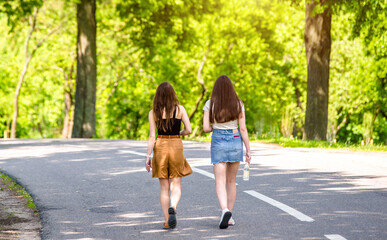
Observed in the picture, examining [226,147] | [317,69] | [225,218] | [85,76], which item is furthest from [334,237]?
[85,76]

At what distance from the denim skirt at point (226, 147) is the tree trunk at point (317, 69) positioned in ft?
46.3

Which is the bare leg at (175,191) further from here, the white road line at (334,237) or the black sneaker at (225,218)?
the white road line at (334,237)

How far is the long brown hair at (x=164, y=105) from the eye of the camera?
6383 millimetres

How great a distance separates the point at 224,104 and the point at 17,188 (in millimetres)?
4777

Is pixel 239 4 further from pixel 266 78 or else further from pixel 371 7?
pixel 371 7

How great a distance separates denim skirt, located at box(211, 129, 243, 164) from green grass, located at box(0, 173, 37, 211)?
9.48ft

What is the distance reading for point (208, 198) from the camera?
327 inches

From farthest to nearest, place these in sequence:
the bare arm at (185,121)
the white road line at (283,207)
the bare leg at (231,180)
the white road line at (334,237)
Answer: the white road line at (283,207), the bare leg at (231,180), the bare arm at (185,121), the white road line at (334,237)

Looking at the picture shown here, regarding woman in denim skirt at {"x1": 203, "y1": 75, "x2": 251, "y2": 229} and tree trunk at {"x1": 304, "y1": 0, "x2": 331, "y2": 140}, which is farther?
tree trunk at {"x1": 304, "y1": 0, "x2": 331, "y2": 140}

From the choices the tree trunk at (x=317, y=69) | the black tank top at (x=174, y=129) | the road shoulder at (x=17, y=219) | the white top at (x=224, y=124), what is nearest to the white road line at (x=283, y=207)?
the white top at (x=224, y=124)

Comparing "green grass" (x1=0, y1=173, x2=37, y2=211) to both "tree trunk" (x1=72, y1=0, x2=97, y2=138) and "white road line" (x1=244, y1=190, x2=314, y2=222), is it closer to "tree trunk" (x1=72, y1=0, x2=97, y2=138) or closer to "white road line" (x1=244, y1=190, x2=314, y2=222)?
"white road line" (x1=244, y1=190, x2=314, y2=222)

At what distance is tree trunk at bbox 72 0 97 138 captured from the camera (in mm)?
24656

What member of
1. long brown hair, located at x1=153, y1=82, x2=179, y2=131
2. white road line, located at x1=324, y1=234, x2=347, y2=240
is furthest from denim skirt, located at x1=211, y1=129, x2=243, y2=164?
white road line, located at x1=324, y1=234, x2=347, y2=240

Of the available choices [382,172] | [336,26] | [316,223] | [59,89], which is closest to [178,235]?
[316,223]
